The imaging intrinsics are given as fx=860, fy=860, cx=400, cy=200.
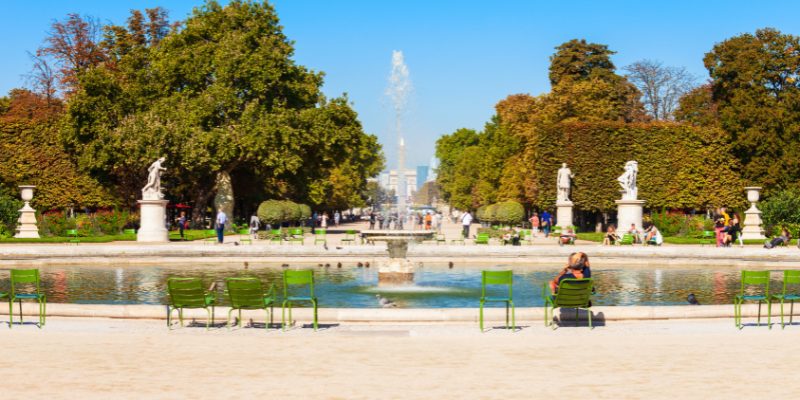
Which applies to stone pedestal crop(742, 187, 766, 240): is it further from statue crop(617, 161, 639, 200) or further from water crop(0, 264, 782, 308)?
water crop(0, 264, 782, 308)

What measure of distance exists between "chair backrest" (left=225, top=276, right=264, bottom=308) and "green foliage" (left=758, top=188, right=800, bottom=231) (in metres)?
32.7

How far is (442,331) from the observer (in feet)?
40.9

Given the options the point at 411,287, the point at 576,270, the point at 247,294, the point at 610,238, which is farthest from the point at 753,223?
the point at 247,294

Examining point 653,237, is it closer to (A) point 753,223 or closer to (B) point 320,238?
(A) point 753,223

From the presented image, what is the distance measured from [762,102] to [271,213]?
2921cm

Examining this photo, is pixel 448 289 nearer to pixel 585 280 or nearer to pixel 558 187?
pixel 585 280

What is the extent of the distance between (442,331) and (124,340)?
4411 mm

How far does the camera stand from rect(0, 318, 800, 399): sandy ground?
8.43m

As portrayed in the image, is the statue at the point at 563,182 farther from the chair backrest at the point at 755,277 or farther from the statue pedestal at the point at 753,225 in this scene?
the chair backrest at the point at 755,277

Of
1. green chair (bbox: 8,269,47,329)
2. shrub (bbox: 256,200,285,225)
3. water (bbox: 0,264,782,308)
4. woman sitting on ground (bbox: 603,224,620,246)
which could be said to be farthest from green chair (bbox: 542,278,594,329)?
shrub (bbox: 256,200,285,225)

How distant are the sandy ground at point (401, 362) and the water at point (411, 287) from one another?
4.40 m

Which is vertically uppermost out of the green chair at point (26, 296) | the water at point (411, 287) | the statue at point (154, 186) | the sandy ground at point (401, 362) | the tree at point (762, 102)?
the tree at point (762, 102)

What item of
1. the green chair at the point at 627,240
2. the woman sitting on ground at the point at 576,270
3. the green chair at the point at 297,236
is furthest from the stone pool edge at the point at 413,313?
the green chair at the point at 627,240

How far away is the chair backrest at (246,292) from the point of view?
12.5m
